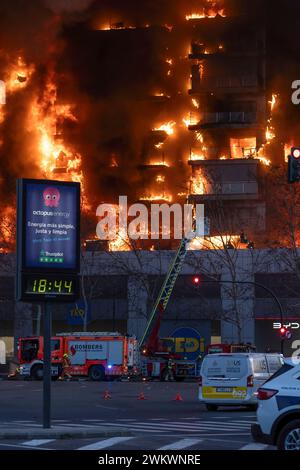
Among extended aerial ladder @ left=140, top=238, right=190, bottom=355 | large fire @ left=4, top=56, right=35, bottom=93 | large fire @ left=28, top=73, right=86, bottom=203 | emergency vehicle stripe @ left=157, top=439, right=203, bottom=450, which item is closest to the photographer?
emergency vehicle stripe @ left=157, top=439, right=203, bottom=450

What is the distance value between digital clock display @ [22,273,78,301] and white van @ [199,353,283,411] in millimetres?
10547

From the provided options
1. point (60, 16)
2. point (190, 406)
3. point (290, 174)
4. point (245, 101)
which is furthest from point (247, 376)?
point (60, 16)

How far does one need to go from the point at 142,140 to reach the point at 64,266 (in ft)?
258

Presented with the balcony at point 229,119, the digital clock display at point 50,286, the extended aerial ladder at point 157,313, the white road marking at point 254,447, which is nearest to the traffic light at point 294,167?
the digital clock display at point 50,286

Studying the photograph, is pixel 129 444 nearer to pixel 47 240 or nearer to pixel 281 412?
pixel 281 412

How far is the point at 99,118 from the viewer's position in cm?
9888

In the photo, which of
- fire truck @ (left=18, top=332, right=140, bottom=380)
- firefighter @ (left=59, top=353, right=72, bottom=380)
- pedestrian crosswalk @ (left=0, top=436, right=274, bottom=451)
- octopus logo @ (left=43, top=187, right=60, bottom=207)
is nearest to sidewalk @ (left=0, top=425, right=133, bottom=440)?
pedestrian crosswalk @ (left=0, top=436, right=274, bottom=451)

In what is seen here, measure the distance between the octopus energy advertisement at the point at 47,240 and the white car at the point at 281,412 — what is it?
20.1 ft

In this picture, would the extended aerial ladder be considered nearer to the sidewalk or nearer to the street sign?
the street sign

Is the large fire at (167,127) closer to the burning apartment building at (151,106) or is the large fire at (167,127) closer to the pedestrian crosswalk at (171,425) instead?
the burning apartment building at (151,106)

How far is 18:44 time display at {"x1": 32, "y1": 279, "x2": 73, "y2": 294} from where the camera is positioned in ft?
66.5

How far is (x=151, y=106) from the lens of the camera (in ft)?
325

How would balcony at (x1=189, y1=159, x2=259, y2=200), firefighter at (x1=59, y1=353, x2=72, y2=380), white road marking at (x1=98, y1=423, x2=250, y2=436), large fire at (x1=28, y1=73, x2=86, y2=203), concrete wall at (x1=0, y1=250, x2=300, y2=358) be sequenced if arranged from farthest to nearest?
1. large fire at (x1=28, y1=73, x2=86, y2=203)
2. balcony at (x1=189, y1=159, x2=259, y2=200)
3. concrete wall at (x1=0, y1=250, x2=300, y2=358)
4. firefighter at (x1=59, y1=353, x2=72, y2=380)
5. white road marking at (x1=98, y1=423, x2=250, y2=436)
